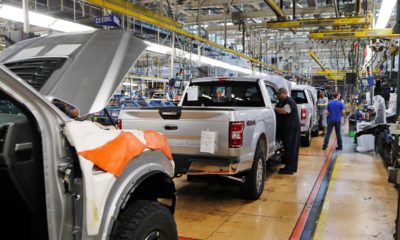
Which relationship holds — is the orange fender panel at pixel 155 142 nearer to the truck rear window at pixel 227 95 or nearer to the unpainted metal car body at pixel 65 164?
the unpainted metal car body at pixel 65 164

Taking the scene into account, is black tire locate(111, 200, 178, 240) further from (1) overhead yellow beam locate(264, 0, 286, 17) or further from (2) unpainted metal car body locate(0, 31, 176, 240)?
(1) overhead yellow beam locate(264, 0, 286, 17)

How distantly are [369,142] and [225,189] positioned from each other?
598 centimetres

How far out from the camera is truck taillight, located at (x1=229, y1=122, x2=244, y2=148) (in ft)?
16.0

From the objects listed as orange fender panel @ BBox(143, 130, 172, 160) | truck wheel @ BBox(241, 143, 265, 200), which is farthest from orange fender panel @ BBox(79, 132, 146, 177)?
truck wheel @ BBox(241, 143, 265, 200)

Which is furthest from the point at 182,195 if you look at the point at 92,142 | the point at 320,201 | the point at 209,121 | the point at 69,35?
the point at 92,142

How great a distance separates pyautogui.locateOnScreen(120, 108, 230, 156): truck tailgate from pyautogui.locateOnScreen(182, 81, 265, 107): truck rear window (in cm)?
161

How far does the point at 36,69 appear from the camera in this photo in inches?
106

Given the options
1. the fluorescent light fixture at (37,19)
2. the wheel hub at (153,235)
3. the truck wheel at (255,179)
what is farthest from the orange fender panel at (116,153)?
the fluorescent light fixture at (37,19)

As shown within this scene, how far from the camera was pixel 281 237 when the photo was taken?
4328 mm

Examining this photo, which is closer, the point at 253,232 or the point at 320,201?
the point at 253,232

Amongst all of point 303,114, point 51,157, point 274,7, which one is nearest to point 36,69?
point 51,157

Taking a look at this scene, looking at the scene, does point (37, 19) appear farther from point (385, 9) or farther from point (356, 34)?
point (356, 34)

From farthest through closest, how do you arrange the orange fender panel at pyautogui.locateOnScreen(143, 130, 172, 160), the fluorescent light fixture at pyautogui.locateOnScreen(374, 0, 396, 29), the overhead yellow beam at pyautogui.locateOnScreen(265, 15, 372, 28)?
the overhead yellow beam at pyautogui.locateOnScreen(265, 15, 372, 28) → the fluorescent light fixture at pyautogui.locateOnScreen(374, 0, 396, 29) → the orange fender panel at pyautogui.locateOnScreen(143, 130, 172, 160)

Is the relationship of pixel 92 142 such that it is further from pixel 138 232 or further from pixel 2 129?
pixel 138 232
